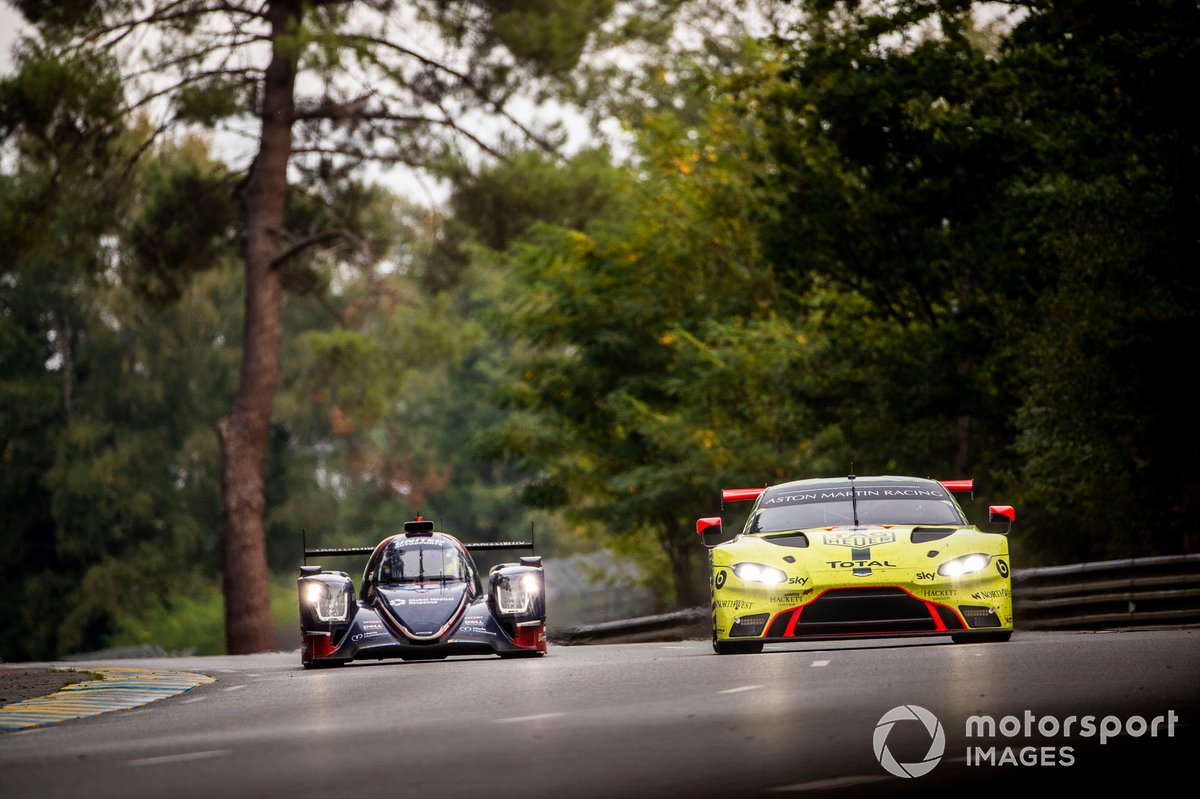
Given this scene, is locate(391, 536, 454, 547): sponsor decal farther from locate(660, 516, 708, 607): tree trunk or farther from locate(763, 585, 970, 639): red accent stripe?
locate(660, 516, 708, 607): tree trunk

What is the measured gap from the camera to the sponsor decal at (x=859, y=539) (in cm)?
1535

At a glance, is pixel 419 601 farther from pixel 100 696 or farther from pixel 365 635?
pixel 100 696

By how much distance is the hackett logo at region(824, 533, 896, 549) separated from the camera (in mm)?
15352

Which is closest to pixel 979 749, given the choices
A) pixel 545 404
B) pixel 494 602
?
pixel 494 602

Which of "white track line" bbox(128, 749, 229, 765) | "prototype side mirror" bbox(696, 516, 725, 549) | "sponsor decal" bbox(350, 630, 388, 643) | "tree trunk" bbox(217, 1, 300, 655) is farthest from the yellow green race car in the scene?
"tree trunk" bbox(217, 1, 300, 655)

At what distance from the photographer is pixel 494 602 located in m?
19.0

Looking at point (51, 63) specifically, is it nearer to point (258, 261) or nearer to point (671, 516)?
point (258, 261)

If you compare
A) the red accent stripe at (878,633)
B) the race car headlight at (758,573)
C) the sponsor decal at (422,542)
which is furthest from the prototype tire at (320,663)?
the red accent stripe at (878,633)

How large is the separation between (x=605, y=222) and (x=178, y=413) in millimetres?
32307

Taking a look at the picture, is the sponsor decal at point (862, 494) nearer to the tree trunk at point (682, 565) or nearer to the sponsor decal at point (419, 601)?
the sponsor decal at point (419, 601)

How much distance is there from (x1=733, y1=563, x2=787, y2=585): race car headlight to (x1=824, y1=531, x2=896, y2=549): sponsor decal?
51 cm

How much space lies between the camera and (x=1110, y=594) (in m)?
20.7

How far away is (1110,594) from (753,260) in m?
24.7

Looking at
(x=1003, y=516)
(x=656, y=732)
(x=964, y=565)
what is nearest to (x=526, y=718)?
(x=656, y=732)
